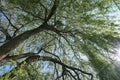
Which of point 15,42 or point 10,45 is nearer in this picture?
point 10,45

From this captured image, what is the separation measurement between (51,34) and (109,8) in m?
2.27

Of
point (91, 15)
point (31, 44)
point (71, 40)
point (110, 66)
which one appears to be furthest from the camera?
point (31, 44)

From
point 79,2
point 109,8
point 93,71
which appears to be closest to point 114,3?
point 109,8

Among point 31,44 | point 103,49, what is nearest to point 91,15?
point 103,49

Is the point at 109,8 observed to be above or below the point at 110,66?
above

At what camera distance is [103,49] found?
24.1 feet

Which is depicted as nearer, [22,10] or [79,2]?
[79,2]

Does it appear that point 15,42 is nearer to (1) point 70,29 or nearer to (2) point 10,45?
(2) point 10,45

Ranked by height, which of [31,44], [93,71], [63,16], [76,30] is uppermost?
[63,16]

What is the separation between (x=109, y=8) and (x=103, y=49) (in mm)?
1267

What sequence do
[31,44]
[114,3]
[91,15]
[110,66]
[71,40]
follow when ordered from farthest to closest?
[31,44] → [71,40] → [110,66] → [91,15] → [114,3]

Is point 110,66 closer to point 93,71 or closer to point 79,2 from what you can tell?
point 93,71

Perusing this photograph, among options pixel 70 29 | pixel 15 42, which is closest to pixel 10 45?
pixel 15 42

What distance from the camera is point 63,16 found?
23.4 feet
